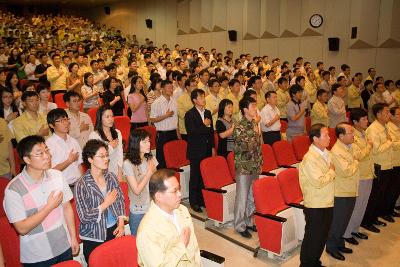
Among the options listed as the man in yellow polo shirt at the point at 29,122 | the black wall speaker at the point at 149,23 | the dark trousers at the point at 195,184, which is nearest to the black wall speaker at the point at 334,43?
the dark trousers at the point at 195,184

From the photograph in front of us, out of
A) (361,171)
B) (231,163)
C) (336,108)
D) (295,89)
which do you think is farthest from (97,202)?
(336,108)

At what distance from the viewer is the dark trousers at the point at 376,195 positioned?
16.3 ft

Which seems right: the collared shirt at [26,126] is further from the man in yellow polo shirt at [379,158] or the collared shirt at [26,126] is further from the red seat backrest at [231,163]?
the man in yellow polo shirt at [379,158]

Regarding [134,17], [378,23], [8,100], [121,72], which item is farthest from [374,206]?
[134,17]

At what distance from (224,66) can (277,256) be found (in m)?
8.51

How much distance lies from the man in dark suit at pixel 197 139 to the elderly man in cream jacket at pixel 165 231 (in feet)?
8.80

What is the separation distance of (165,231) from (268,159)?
3.68 m

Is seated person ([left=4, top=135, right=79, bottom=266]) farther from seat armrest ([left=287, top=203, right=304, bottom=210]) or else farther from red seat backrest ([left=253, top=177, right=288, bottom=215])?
seat armrest ([left=287, top=203, right=304, bottom=210])

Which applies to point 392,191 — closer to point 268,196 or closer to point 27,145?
point 268,196

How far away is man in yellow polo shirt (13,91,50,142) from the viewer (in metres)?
4.61

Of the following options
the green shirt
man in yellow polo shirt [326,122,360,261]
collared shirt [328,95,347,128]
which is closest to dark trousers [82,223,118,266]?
the green shirt

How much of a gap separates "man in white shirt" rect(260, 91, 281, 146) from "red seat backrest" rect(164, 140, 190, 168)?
1371mm

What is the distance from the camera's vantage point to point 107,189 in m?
2.99

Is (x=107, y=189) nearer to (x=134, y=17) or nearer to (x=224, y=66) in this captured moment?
(x=224, y=66)
